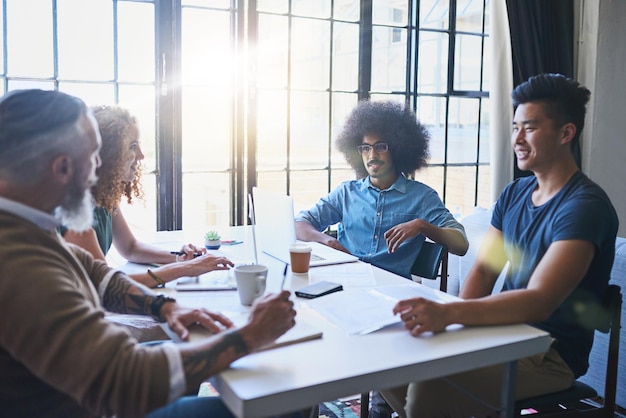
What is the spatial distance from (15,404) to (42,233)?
0.98ft

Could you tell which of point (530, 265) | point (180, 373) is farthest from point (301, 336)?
point (530, 265)

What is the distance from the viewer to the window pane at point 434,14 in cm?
386

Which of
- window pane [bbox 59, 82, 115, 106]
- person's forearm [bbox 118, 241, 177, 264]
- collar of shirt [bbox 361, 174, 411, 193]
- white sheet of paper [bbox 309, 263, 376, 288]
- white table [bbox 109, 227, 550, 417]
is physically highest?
window pane [bbox 59, 82, 115, 106]

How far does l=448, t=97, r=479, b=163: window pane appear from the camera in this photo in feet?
13.3

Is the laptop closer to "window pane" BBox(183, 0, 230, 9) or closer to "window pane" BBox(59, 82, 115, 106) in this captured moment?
"window pane" BBox(59, 82, 115, 106)

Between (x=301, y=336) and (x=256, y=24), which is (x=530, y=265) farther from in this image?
(x=256, y=24)

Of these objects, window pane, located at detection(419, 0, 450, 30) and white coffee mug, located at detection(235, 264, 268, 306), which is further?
window pane, located at detection(419, 0, 450, 30)

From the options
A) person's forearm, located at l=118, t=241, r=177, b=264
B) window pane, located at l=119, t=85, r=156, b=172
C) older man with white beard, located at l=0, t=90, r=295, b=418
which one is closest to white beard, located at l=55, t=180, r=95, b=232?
older man with white beard, located at l=0, t=90, r=295, b=418

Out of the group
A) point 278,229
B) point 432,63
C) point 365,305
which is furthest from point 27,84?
point 432,63

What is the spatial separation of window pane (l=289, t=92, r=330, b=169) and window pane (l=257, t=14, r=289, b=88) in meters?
0.16

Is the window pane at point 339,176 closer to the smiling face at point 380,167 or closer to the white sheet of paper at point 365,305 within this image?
the smiling face at point 380,167

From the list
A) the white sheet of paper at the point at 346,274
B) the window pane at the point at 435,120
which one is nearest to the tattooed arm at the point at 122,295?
the white sheet of paper at the point at 346,274

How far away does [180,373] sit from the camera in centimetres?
104

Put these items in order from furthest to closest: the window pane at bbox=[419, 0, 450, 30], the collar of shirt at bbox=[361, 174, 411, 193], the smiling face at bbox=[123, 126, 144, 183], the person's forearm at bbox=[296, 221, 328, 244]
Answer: the window pane at bbox=[419, 0, 450, 30], the collar of shirt at bbox=[361, 174, 411, 193], the person's forearm at bbox=[296, 221, 328, 244], the smiling face at bbox=[123, 126, 144, 183]
